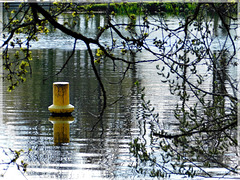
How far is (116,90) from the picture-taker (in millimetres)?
14227

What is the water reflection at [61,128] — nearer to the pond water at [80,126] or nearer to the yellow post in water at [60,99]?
the pond water at [80,126]

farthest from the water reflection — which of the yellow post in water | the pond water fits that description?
the yellow post in water

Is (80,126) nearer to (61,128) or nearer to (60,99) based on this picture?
(61,128)

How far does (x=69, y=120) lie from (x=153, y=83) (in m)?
5.13

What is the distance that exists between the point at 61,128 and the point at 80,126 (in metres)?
0.37

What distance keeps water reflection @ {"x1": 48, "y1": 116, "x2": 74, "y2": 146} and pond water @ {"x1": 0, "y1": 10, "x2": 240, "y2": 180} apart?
0.02 meters

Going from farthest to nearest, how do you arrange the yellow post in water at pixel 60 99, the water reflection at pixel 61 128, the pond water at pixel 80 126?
the yellow post in water at pixel 60 99 < the water reflection at pixel 61 128 < the pond water at pixel 80 126

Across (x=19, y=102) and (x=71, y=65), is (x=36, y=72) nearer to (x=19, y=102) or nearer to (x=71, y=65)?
(x=71, y=65)

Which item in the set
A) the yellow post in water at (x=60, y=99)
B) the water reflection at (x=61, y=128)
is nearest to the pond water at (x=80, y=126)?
the water reflection at (x=61, y=128)

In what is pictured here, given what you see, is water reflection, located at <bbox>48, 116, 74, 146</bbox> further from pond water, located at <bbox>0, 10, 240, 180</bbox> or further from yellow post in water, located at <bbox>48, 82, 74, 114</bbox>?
yellow post in water, located at <bbox>48, 82, 74, 114</bbox>

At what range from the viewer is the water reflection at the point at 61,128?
921 centimetres

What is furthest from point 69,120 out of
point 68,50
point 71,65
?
point 68,50

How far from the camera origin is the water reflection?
921 cm

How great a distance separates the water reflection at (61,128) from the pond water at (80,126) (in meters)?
0.02
